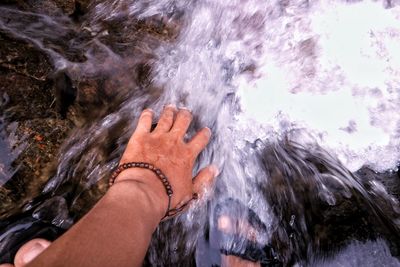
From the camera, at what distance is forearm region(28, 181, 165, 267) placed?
1463 millimetres

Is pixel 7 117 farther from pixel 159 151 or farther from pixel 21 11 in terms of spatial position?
pixel 159 151

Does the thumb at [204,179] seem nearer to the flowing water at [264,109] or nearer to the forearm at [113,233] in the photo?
the flowing water at [264,109]

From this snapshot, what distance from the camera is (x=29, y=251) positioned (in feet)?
8.45

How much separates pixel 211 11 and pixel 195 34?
24 centimetres

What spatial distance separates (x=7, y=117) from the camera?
2.87 metres

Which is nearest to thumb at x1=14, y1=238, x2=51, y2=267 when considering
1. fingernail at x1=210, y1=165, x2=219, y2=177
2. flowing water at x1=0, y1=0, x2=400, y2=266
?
flowing water at x1=0, y1=0, x2=400, y2=266

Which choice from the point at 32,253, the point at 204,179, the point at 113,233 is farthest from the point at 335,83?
the point at 32,253

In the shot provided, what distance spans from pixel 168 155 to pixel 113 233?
0.84 metres

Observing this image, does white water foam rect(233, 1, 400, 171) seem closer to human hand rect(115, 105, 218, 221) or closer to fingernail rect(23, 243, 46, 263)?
human hand rect(115, 105, 218, 221)

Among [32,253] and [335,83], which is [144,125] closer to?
[32,253]

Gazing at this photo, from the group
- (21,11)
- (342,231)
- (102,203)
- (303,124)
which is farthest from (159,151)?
(21,11)

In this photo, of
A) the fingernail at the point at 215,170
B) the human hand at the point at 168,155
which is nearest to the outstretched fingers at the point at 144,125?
the human hand at the point at 168,155

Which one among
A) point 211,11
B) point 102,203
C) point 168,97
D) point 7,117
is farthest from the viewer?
point 211,11

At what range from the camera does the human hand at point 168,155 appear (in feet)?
7.49
